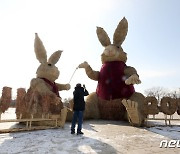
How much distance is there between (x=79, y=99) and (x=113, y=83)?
11.5 feet

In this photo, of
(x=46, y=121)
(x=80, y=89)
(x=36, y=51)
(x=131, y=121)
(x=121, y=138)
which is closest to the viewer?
(x=121, y=138)

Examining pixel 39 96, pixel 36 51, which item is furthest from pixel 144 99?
pixel 36 51

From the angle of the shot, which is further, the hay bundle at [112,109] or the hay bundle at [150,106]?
the hay bundle at [112,109]

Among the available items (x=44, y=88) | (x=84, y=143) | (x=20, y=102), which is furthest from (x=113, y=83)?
(x=84, y=143)

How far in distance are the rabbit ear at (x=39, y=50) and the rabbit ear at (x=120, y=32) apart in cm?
308

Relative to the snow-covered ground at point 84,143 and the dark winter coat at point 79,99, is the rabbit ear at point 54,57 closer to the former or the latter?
the dark winter coat at point 79,99

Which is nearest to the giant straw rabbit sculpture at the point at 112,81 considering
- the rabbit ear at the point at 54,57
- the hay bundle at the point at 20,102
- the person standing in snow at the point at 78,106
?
the rabbit ear at the point at 54,57

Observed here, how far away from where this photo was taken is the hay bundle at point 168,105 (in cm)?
926

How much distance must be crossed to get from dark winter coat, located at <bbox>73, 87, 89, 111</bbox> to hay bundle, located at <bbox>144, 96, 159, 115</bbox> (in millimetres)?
2938

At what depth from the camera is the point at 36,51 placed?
9297mm

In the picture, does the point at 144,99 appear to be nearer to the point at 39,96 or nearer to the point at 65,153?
the point at 39,96

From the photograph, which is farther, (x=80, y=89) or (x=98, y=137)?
(x=80, y=89)

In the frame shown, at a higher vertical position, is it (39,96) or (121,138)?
(39,96)

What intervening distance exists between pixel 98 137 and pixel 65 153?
70.6 inches
